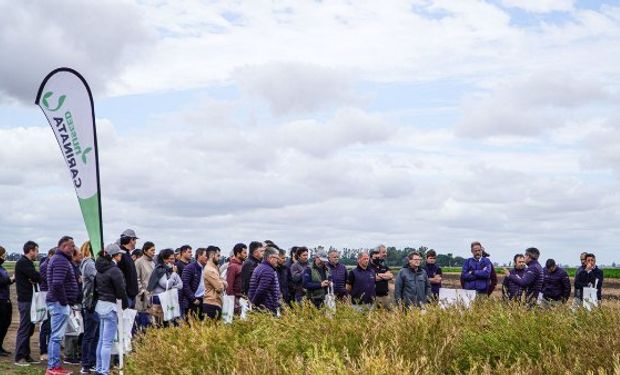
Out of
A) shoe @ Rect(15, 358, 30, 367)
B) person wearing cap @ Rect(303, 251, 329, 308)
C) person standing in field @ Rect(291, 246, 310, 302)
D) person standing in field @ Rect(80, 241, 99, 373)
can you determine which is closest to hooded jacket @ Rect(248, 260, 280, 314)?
person wearing cap @ Rect(303, 251, 329, 308)

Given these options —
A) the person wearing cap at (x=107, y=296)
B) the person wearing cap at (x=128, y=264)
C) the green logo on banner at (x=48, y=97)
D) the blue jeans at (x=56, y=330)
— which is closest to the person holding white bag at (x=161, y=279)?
the person wearing cap at (x=128, y=264)

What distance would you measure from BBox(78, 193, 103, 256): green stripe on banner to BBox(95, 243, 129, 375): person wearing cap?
974 millimetres

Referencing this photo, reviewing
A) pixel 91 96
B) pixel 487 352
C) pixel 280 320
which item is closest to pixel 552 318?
pixel 487 352

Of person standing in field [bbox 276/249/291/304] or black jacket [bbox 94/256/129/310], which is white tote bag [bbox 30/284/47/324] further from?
person standing in field [bbox 276/249/291/304]

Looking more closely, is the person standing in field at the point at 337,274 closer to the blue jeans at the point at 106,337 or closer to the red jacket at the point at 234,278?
the red jacket at the point at 234,278

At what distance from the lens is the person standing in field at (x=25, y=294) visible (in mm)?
14438

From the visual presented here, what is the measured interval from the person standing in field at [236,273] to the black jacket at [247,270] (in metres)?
0.18

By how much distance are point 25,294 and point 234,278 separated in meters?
3.59

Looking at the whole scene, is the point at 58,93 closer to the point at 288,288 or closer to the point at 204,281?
the point at 204,281

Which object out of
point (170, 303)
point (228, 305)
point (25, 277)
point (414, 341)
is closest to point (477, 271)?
point (228, 305)

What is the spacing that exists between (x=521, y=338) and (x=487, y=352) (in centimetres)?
42

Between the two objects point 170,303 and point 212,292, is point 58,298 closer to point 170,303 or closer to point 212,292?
point 170,303

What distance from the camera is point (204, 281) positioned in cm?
1469

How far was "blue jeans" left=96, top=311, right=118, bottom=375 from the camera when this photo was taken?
1205 cm
